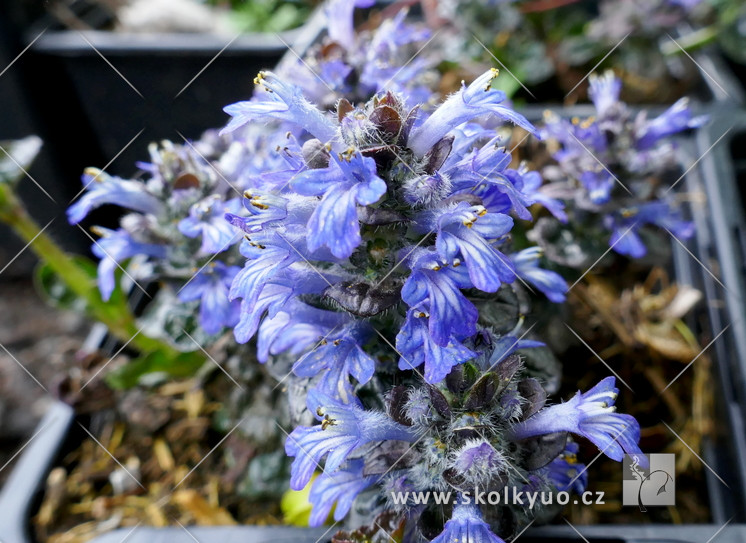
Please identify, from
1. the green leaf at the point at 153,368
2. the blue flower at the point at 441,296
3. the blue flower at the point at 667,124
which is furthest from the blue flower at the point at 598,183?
the green leaf at the point at 153,368

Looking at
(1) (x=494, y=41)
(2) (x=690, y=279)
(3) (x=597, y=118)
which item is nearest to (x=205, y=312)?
(3) (x=597, y=118)

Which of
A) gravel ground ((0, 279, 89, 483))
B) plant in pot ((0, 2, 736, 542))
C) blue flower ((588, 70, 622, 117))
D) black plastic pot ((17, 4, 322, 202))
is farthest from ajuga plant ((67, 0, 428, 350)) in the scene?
gravel ground ((0, 279, 89, 483))

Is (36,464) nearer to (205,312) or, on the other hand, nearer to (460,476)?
(205,312)

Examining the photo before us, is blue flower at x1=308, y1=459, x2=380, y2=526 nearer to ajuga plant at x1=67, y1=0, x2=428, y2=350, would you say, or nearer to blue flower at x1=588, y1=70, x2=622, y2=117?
ajuga plant at x1=67, y1=0, x2=428, y2=350

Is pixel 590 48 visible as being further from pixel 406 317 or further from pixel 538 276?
pixel 406 317

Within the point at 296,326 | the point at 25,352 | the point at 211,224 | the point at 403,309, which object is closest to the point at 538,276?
the point at 403,309
